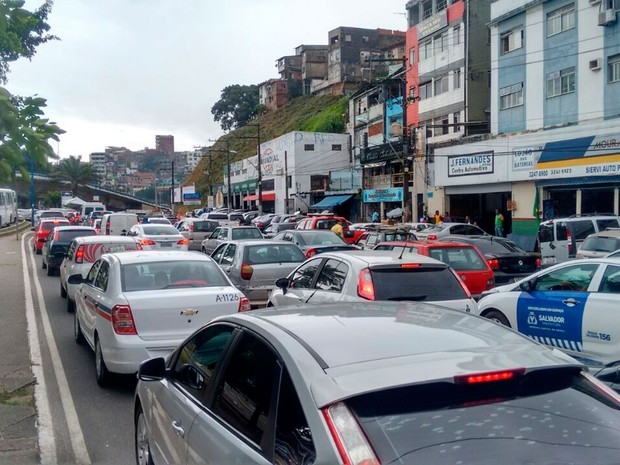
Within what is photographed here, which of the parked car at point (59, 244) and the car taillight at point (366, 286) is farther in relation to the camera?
the parked car at point (59, 244)

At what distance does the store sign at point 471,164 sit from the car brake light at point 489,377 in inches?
1325

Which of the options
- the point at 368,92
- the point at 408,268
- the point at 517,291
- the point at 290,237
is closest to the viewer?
the point at 408,268

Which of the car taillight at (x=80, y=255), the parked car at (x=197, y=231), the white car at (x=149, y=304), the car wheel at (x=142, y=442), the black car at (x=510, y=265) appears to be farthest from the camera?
the parked car at (x=197, y=231)

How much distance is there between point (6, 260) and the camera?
2855 cm

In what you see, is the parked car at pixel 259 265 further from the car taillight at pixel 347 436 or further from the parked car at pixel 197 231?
the parked car at pixel 197 231

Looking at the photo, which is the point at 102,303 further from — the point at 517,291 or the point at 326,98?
the point at 326,98

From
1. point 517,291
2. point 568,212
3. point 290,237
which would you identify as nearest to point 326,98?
point 568,212

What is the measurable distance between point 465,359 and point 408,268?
538cm

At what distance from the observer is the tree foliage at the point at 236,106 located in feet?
415

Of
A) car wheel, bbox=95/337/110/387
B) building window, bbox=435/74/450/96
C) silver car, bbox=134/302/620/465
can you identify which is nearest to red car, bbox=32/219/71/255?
car wheel, bbox=95/337/110/387

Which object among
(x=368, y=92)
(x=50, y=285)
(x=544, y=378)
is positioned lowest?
(x=50, y=285)

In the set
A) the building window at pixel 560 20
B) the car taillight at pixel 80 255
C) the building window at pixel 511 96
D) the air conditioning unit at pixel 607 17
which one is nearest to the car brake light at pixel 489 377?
the car taillight at pixel 80 255

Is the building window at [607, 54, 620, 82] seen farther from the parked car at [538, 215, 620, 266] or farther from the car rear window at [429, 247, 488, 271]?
the car rear window at [429, 247, 488, 271]

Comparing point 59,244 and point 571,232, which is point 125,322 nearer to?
point 59,244
